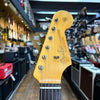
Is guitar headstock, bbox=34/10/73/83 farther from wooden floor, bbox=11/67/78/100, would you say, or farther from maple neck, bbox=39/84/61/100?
wooden floor, bbox=11/67/78/100

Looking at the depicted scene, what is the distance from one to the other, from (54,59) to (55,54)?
53 millimetres

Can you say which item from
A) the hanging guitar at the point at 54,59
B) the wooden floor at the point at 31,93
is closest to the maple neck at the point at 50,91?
the hanging guitar at the point at 54,59

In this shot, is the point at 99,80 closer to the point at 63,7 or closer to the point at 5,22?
the point at 5,22

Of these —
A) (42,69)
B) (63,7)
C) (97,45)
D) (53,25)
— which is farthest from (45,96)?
(63,7)

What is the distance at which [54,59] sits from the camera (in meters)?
1.01

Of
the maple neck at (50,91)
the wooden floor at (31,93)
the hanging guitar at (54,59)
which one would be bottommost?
the wooden floor at (31,93)

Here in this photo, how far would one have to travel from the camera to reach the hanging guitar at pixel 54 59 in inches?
38.8

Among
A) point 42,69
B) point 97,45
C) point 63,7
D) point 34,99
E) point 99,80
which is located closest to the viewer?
point 42,69

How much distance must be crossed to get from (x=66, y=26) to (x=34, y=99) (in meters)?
1.93

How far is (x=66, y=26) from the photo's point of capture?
3.27ft

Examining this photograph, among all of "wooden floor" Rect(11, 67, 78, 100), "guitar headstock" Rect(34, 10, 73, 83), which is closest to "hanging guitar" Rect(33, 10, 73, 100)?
"guitar headstock" Rect(34, 10, 73, 83)

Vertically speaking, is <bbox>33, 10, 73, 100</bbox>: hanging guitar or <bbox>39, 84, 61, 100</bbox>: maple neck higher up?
<bbox>33, 10, 73, 100</bbox>: hanging guitar

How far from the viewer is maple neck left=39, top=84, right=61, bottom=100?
993 mm

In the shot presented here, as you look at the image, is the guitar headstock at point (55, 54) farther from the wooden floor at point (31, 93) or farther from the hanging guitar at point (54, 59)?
the wooden floor at point (31, 93)
